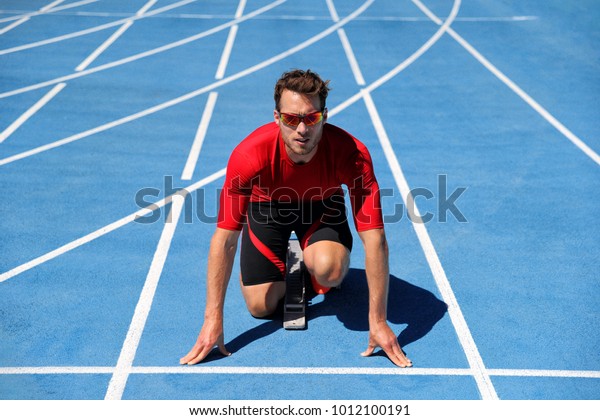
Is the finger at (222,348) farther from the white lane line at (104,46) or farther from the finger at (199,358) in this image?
the white lane line at (104,46)

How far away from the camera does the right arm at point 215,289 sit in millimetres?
4129

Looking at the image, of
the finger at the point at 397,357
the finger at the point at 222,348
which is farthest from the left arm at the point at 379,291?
the finger at the point at 222,348

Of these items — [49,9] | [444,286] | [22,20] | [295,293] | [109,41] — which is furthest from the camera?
[49,9]

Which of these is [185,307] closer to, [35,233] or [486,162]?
[35,233]

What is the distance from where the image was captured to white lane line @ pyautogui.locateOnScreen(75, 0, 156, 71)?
10.2 meters

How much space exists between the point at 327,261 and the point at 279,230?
1.51ft

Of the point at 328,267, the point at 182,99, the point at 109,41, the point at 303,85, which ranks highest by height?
the point at 303,85

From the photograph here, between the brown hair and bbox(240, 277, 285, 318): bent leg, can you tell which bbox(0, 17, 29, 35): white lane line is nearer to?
bbox(240, 277, 285, 318): bent leg

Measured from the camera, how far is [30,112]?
839 centimetres

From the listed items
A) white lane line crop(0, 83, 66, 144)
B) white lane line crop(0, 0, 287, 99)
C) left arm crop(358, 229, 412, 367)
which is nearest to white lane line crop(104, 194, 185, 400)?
left arm crop(358, 229, 412, 367)

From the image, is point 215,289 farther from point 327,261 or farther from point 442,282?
point 442,282

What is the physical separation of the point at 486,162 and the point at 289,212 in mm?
3444

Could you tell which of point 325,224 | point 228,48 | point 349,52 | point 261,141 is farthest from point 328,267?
point 228,48

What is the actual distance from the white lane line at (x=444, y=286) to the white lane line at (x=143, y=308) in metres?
2.24
